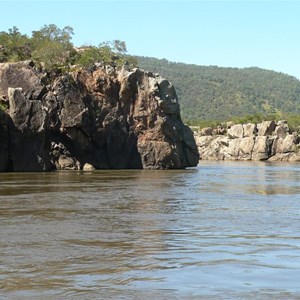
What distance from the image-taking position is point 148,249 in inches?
560

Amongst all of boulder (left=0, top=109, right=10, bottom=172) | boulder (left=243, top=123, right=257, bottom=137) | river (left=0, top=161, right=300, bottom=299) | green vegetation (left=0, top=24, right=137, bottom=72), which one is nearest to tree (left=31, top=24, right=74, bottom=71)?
green vegetation (left=0, top=24, right=137, bottom=72)

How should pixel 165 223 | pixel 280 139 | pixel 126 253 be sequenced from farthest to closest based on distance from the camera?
pixel 280 139 → pixel 165 223 → pixel 126 253

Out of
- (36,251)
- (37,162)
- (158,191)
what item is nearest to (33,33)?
(37,162)

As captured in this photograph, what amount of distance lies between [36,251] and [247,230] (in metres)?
6.81

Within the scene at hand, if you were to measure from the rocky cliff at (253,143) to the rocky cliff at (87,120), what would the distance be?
65503mm

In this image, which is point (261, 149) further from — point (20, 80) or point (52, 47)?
point (20, 80)

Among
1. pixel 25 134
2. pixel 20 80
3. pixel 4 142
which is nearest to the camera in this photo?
pixel 4 142

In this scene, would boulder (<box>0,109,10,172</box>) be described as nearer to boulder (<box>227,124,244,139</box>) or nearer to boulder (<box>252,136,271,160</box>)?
boulder (<box>252,136,271,160</box>)

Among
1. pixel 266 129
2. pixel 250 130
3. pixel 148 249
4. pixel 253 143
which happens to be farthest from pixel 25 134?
pixel 250 130

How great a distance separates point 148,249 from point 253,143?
13119 centimetres

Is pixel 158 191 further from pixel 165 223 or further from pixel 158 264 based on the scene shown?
pixel 158 264

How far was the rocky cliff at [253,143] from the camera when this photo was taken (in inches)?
5433

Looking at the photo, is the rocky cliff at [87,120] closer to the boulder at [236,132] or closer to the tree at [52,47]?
the tree at [52,47]

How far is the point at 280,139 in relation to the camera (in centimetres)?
14038
